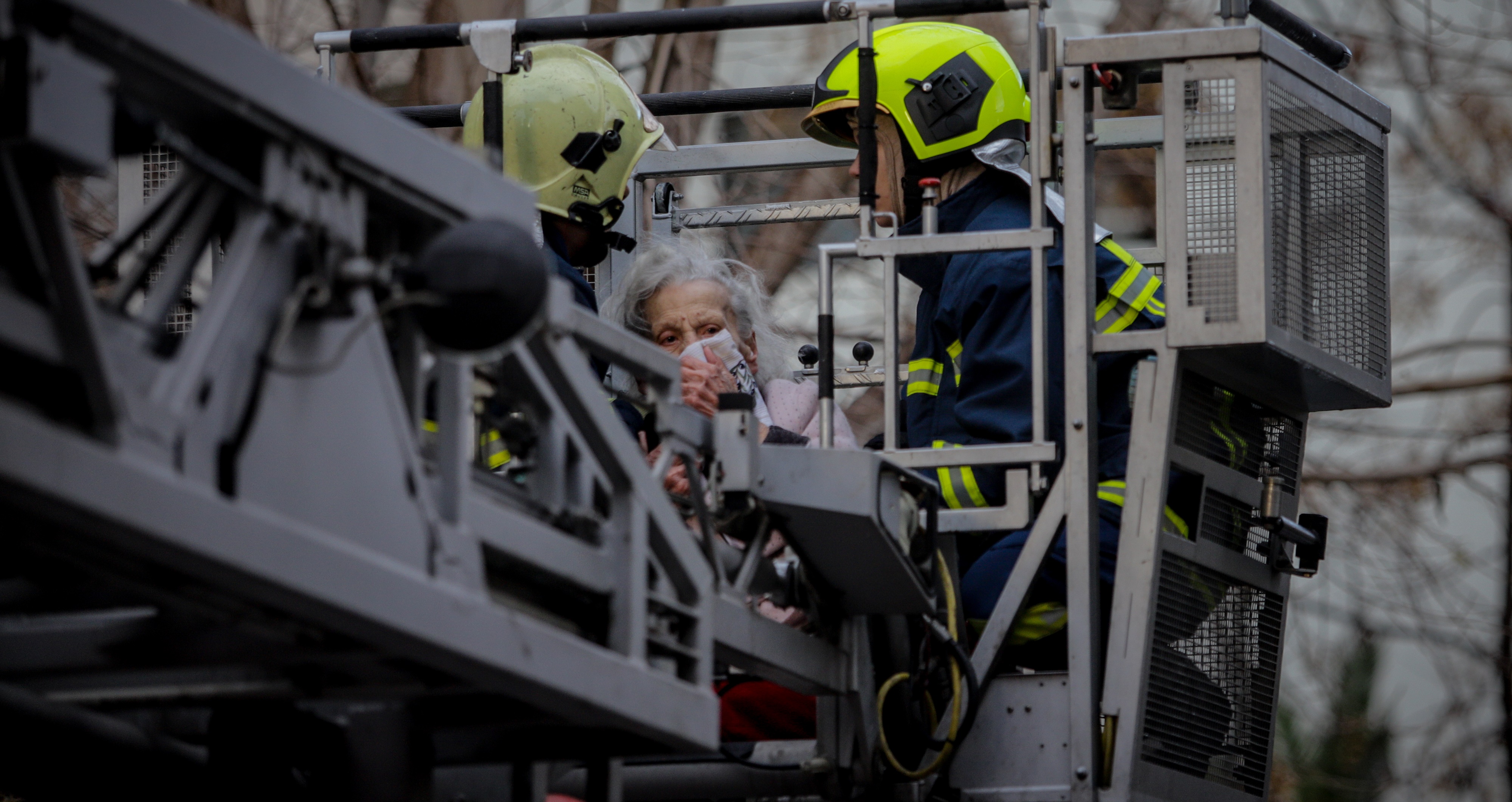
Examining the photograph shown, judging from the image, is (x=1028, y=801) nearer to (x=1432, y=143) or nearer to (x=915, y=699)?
(x=915, y=699)

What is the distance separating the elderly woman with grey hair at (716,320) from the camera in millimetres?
6074

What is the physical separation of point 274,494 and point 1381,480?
41.3 feet

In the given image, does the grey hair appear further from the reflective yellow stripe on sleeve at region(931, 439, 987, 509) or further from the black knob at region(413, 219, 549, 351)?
the black knob at region(413, 219, 549, 351)

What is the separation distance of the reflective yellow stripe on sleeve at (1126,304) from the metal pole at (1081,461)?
15 cm

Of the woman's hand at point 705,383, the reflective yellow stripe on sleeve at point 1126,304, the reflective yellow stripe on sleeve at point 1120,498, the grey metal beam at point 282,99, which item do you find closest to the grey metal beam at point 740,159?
the woman's hand at point 705,383

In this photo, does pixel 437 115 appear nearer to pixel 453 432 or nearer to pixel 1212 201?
pixel 1212 201

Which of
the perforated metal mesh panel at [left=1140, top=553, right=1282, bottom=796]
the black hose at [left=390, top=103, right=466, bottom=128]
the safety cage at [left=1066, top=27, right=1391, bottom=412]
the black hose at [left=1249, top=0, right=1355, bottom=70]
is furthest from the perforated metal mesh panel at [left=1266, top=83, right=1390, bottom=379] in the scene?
the black hose at [left=390, top=103, right=466, bottom=128]

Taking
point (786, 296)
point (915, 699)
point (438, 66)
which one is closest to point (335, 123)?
point (915, 699)

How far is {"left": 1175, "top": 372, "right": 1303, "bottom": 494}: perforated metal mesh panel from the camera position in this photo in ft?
17.5

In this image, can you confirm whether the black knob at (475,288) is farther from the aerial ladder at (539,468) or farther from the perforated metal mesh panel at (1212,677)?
the perforated metal mesh panel at (1212,677)

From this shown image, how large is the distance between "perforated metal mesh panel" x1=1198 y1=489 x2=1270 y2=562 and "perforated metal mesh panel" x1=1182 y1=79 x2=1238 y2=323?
→ 574 millimetres

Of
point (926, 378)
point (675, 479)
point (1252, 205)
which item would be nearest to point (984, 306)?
point (926, 378)

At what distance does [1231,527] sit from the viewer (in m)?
5.58

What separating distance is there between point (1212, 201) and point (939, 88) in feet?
3.31
